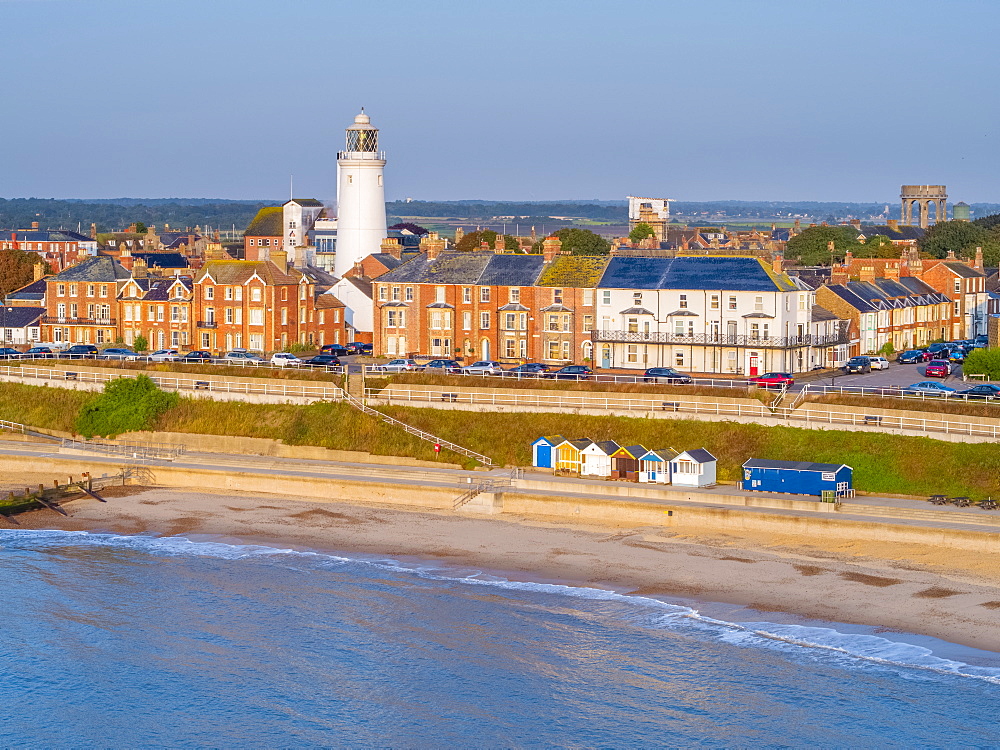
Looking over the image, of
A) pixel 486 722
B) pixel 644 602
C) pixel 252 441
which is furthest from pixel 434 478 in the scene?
pixel 486 722

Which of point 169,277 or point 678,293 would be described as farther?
point 169,277

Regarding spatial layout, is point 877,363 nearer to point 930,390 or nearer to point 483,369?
point 930,390

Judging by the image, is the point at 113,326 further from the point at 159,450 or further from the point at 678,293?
the point at 678,293

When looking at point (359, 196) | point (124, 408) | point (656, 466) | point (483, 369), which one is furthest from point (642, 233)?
point (656, 466)

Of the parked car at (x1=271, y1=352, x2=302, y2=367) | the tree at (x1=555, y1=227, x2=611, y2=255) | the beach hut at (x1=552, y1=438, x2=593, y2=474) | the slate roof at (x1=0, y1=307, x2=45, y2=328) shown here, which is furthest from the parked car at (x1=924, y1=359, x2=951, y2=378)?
the slate roof at (x1=0, y1=307, x2=45, y2=328)

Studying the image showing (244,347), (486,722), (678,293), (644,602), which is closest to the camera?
(486,722)

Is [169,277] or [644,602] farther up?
[169,277]

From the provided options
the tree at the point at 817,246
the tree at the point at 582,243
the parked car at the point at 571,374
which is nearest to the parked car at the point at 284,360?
the parked car at the point at 571,374
